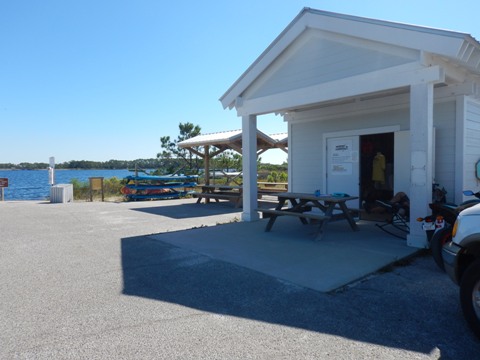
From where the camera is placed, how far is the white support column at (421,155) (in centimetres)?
566

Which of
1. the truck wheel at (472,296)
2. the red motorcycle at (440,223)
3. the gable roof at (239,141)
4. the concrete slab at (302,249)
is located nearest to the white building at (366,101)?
the red motorcycle at (440,223)

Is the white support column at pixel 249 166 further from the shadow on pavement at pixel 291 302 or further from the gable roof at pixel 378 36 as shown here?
the shadow on pavement at pixel 291 302

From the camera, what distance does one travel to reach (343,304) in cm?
357

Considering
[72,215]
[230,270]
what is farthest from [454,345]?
[72,215]

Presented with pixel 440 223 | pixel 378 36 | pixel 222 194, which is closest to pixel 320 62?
pixel 378 36

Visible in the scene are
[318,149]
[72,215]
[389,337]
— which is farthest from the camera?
[72,215]

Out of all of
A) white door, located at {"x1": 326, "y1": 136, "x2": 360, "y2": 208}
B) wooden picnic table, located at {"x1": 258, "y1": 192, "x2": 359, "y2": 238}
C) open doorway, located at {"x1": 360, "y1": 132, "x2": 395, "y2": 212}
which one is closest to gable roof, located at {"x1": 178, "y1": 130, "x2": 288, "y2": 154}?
open doorway, located at {"x1": 360, "y1": 132, "x2": 395, "y2": 212}

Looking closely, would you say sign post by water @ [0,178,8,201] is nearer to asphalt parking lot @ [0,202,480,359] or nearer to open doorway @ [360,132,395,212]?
asphalt parking lot @ [0,202,480,359]

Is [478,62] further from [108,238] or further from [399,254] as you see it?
[108,238]

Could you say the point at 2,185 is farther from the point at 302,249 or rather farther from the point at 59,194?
the point at 302,249

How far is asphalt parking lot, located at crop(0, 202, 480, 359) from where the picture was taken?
8.88ft

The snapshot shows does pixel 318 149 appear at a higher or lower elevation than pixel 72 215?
higher

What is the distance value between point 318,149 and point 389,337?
7.20 m

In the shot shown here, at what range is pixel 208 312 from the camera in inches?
133
